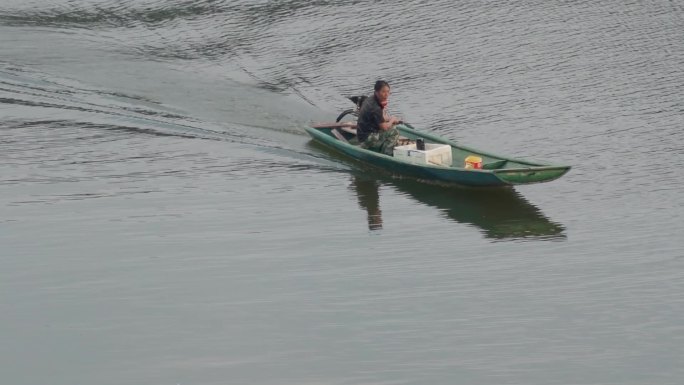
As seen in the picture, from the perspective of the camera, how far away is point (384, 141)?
20.9 m

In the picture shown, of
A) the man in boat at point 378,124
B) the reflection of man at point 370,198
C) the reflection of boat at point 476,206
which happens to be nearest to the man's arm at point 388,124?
the man in boat at point 378,124

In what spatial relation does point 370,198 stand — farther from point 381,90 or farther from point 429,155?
point 381,90

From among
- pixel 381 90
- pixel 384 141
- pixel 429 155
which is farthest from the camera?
pixel 384 141

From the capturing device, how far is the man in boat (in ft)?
68.3

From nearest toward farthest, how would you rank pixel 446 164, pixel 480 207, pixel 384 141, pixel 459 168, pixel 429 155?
1. pixel 480 207
2. pixel 459 168
3. pixel 429 155
4. pixel 446 164
5. pixel 384 141

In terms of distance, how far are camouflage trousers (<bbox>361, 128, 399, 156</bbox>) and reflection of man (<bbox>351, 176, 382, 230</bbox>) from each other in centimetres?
61

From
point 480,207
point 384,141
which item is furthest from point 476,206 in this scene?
point 384,141

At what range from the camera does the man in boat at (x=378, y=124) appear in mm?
20828

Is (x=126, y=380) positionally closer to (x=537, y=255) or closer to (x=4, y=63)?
(x=537, y=255)

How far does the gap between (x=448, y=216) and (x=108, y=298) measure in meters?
6.03

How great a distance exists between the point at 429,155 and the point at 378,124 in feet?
4.74

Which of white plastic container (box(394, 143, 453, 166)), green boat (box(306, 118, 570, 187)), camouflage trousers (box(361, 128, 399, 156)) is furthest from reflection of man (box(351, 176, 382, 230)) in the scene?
white plastic container (box(394, 143, 453, 166))

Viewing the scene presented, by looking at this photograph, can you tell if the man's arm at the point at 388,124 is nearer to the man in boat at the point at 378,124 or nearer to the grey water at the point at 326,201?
the man in boat at the point at 378,124

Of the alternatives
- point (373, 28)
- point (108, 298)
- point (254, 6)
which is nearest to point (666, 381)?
point (108, 298)
